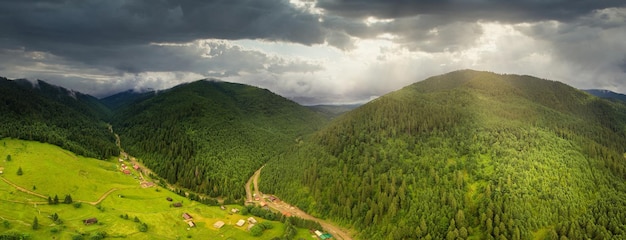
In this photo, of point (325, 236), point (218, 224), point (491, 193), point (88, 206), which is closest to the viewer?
point (491, 193)

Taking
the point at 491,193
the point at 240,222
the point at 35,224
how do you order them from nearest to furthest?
the point at 35,224
the point at 491,193
the point at 240,222

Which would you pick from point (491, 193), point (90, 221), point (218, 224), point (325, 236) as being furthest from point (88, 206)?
point (491, 193)

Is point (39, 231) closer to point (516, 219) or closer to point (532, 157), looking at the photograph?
point (516, 219)

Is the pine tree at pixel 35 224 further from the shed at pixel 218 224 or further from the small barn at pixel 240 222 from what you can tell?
the small barn at pixel 240 222

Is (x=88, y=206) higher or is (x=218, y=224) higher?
(x=88, y=206)

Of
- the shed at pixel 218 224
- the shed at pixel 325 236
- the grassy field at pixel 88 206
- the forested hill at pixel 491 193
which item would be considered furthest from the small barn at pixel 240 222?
the forested hill at pixel 491 193

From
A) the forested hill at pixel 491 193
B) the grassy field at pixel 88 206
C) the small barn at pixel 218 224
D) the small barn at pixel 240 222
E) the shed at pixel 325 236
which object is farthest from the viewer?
the small barn at pixel 240 222

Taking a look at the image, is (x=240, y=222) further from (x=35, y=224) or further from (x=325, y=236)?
(x=35, y=224)

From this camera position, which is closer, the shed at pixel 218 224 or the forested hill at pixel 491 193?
the forested hill at pixel 491 193

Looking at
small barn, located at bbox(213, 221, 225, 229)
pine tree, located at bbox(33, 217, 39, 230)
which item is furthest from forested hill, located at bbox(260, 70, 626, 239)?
pine tree, located at bbox(33, 217, 39, 230)
